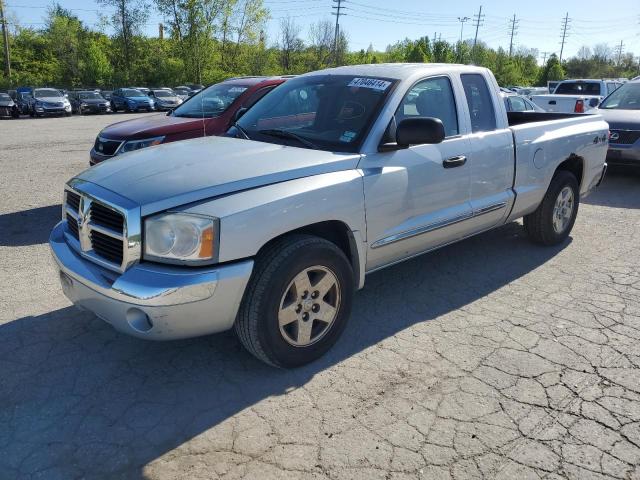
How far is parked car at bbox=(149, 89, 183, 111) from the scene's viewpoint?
35.5 meters

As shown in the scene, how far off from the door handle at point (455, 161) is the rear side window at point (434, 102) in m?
0.21

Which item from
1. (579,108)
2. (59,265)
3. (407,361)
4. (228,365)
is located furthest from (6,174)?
(579,108)

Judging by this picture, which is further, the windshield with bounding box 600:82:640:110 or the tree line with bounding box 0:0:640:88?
the tree line with bounding box 0:0:640:88

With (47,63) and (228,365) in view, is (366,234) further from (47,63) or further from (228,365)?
(47,63)

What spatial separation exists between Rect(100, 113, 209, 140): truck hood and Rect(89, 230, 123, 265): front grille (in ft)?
13.1

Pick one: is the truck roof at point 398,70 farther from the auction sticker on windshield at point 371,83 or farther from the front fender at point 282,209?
the front fender at point 282,209

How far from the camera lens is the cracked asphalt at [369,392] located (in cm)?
259

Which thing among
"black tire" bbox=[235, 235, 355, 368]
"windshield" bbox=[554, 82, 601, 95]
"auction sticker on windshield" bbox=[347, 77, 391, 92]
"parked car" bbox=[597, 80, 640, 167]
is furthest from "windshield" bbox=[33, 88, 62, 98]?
"black tire" bbox=[235, 235, 355, 368]

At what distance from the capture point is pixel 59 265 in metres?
3.32

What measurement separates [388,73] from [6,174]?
870cm

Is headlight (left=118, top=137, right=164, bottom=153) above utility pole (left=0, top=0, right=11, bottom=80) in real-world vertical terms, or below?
below

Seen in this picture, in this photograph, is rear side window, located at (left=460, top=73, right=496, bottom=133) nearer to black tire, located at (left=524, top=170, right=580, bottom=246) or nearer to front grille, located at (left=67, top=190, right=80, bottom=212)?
black tire, located at (left=524, top=170, right=580, bottom=246)

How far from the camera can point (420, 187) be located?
386 centimetres

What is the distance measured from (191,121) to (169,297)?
16.3 ft
